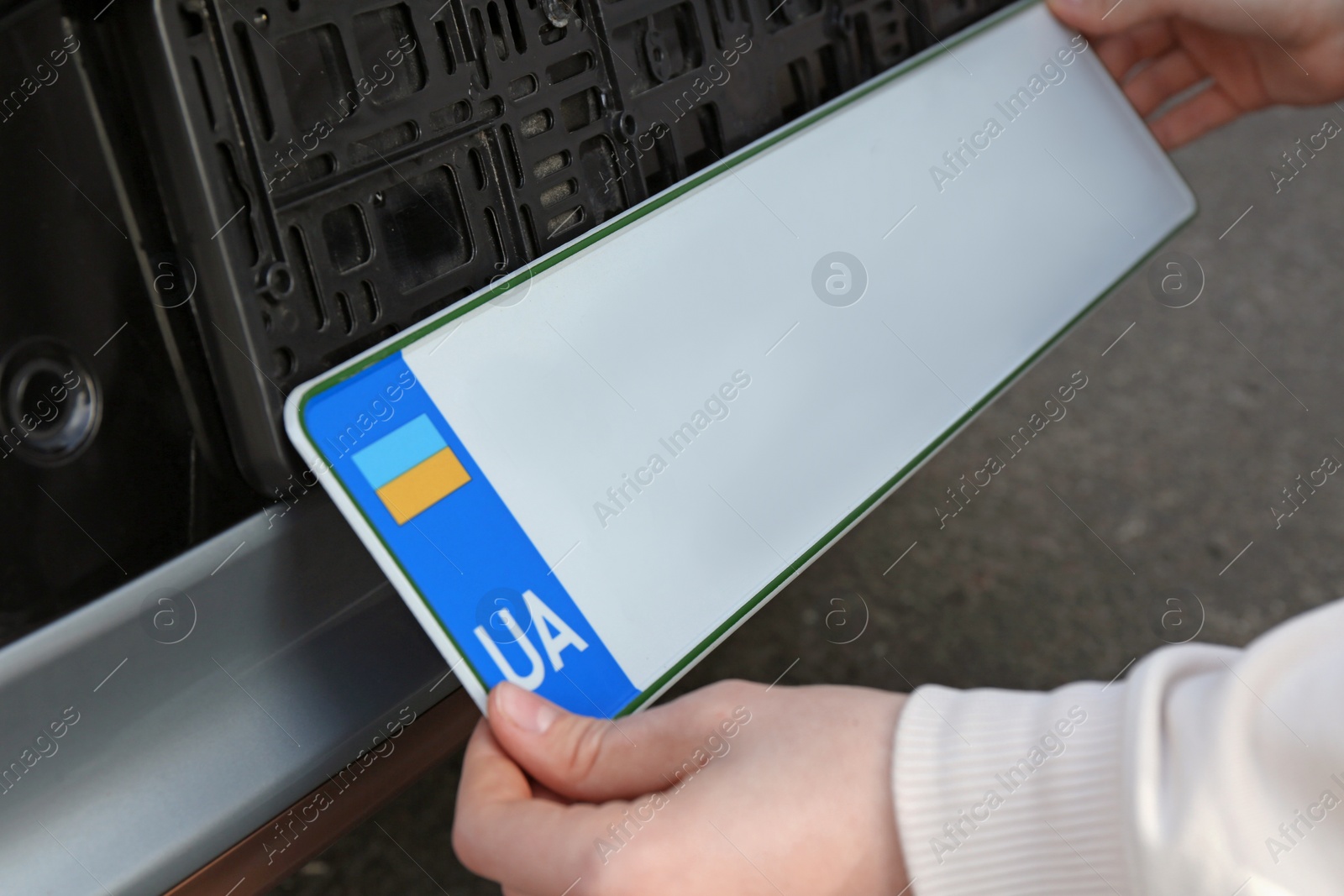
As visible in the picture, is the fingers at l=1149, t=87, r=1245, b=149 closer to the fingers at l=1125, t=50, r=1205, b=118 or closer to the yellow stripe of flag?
the fingers at l=1125, t=50, r=1205, b=118

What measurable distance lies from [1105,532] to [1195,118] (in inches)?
21.2

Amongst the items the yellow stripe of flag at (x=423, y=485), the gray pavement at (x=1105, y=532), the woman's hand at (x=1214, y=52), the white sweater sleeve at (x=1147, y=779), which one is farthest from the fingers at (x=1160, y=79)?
the yellow stripe of flag at (x=423, y=485)

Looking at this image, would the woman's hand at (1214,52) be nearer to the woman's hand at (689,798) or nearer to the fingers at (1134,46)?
the fingers at (1134,46)

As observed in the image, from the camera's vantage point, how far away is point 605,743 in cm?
46

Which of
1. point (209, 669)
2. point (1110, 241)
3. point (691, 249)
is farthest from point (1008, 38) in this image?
point (209, 669)

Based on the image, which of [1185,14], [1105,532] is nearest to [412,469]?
[1185,14]

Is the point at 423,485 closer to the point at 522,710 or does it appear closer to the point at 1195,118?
the point at 522,710

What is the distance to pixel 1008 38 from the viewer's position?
2.75ft

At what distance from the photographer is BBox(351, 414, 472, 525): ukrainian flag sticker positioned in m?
0.46

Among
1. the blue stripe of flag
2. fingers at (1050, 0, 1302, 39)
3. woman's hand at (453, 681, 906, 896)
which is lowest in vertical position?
woman's hand at (453, 681, 906, 896)

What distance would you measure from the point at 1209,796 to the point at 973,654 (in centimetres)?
84

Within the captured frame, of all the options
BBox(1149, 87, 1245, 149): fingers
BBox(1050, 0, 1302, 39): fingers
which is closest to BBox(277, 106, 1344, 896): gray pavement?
BBox(1149, 87, 1245, 149): fingers

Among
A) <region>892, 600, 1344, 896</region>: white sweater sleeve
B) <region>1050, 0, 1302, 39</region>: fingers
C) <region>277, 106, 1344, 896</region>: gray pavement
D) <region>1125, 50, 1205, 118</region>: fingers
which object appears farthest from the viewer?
<region>277, 106, 1344, 896</region>: gray pavement

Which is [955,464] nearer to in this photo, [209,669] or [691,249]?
[691,249]
